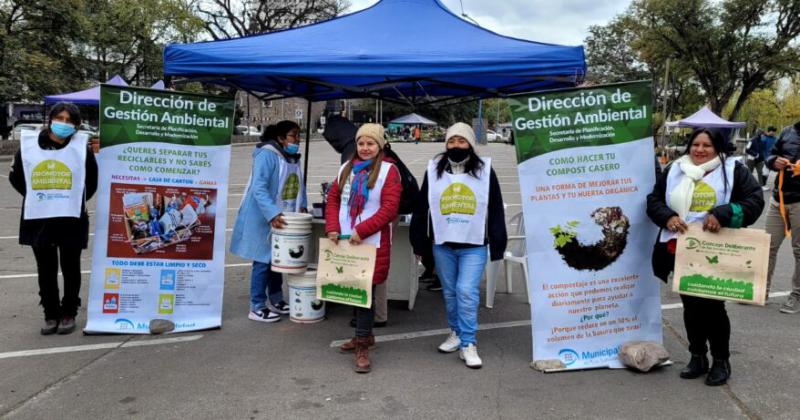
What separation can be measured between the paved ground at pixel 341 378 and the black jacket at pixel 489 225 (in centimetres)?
82

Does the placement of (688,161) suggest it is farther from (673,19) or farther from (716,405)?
(673,19)

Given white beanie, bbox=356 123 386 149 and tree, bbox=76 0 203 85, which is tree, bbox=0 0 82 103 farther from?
white beanie, bbox=356 123 386 149

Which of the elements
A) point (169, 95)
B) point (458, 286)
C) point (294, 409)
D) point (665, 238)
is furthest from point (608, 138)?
point (169, 95)

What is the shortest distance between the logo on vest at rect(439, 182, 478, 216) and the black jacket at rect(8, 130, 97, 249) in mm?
2666

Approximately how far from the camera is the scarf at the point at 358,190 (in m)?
3.98

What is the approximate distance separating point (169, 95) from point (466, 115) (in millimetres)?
66767

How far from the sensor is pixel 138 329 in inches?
180

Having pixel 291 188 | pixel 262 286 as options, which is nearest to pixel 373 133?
pixel 291 188

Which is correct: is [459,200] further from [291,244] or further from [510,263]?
[510,263]

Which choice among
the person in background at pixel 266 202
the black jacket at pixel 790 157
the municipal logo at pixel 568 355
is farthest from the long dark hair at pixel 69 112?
the black jacket at pixel 790 157

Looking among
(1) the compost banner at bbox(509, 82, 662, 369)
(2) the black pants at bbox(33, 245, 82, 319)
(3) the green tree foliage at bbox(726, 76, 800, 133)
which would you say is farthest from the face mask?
(3) the green tree foliage at bbox(726, 76, 800, 133)

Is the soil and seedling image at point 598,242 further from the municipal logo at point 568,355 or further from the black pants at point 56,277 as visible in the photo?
the black pants at point 56,277

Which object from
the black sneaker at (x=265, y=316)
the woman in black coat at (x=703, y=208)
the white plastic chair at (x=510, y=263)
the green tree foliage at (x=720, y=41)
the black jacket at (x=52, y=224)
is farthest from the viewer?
the green tree foliage at (x=720, y=41)

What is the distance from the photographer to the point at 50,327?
4.55 metres
